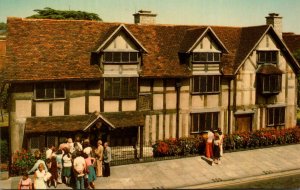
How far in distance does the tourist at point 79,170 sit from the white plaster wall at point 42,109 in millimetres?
6194

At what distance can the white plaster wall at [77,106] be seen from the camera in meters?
24.0

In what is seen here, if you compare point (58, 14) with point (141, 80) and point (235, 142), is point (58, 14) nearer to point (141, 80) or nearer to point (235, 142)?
point (141, 80)

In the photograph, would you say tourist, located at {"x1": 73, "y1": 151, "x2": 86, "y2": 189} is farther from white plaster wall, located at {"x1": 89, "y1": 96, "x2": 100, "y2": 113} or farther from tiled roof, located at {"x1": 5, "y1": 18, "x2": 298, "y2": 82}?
tiled roof, located at {"x1": 5, "y1": 18, "x2": 298, "y2": 82}

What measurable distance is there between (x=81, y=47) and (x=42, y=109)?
4964 millimetres

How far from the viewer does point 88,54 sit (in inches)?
997

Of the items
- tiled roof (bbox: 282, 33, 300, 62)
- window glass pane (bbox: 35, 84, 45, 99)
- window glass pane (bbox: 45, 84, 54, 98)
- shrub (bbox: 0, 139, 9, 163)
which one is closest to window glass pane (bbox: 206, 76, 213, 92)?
window glass pane (bbox: 45, 84, 54, 98)

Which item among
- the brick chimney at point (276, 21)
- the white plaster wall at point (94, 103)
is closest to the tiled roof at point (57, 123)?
the white plaster wall at point (94, 103)

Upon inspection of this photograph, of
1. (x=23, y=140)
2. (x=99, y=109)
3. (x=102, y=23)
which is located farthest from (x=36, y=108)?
(x=102, y=23)

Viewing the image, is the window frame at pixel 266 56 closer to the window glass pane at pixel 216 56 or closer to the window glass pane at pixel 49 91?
the window glass pane at pixel 216 56

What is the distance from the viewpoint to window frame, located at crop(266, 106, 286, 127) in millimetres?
30438

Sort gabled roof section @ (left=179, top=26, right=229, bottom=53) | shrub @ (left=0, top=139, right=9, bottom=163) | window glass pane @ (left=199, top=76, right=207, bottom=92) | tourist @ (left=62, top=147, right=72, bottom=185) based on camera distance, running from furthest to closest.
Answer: window glass pane @ (left=199, top=76, right=207, bottom=92) < gabled roof section @ (left=179, top=26, right=229, bottom=53) < shrub @ (left=0, top=139, right=9, bottom=163) < tourist @ (left=62, top=147, right=72, bottom=185)

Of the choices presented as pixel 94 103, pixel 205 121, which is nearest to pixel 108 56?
pixel 94 103

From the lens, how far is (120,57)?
25094 mm

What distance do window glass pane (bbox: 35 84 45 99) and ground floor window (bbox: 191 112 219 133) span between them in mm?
10606
